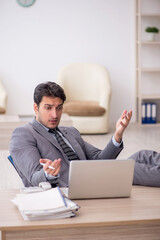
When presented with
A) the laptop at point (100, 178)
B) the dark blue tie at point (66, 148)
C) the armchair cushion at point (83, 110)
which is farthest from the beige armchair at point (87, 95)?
the laptop at point (100, 178)

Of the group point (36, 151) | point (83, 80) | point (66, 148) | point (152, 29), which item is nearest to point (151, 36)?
point (152, 29)

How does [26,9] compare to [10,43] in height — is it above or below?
above

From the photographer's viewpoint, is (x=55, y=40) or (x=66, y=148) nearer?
(x=66, y=148)

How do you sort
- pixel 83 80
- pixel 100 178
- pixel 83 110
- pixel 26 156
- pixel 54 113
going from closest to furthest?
pixel 100 178 < pixel 26 156 < pixel 54 113 < pixel 83 110 < pixel 83 80

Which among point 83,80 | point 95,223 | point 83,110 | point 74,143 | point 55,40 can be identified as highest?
point 55,40

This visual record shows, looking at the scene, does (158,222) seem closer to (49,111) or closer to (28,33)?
(49,111)

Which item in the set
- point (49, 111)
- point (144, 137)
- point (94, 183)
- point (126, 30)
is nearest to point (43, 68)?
point (126, 30)

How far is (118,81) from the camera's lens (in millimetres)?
7891

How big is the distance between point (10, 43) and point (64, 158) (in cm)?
513

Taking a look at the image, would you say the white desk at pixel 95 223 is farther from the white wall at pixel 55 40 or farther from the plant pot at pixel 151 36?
the plant pot at pixel 151 36

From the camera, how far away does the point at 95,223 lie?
190cm

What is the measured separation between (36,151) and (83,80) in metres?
5.03

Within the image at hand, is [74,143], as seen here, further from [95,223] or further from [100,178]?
[95,223]

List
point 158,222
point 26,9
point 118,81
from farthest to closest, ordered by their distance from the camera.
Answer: point 118,81
point 26,9
point 158,222
